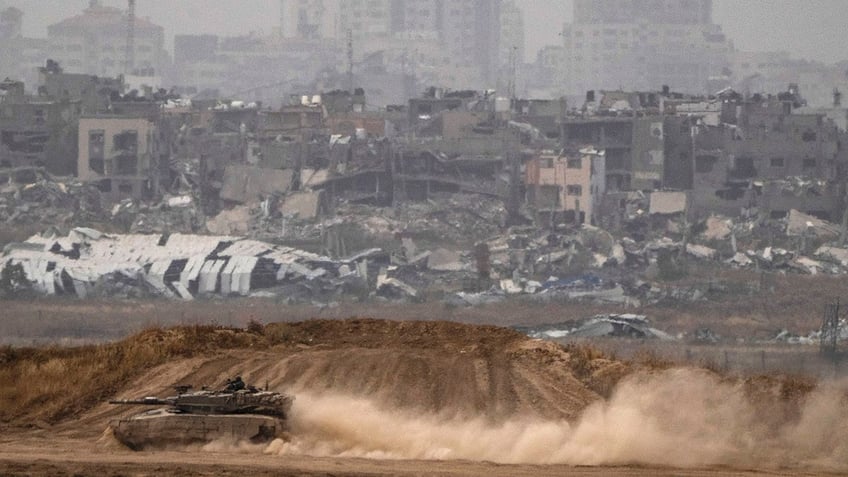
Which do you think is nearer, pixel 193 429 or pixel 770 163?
pixel 193 429

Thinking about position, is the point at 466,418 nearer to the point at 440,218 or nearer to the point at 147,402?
the point at 147,402

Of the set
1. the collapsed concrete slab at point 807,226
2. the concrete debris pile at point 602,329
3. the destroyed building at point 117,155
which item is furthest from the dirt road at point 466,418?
the destroyed building at point 117,155

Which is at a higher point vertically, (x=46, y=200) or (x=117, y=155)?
(x=117, y=155)

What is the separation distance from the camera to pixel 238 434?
29281 millimetres

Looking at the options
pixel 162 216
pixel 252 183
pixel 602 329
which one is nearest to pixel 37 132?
pixel 162 216

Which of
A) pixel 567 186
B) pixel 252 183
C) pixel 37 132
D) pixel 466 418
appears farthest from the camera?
pixel 37 132

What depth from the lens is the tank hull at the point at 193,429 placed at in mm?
29266

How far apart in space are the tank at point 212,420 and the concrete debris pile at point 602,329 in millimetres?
49693

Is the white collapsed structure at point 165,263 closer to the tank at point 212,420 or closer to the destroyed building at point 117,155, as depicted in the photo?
the destroyed building at point 117,155

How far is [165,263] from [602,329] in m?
31.5

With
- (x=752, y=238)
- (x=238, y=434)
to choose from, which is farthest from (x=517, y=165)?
(x=238, y=434)

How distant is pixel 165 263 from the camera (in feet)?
344

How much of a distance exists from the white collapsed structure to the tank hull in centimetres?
6967

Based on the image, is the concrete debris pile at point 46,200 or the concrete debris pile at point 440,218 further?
the concrete debris pile at point 46,200
